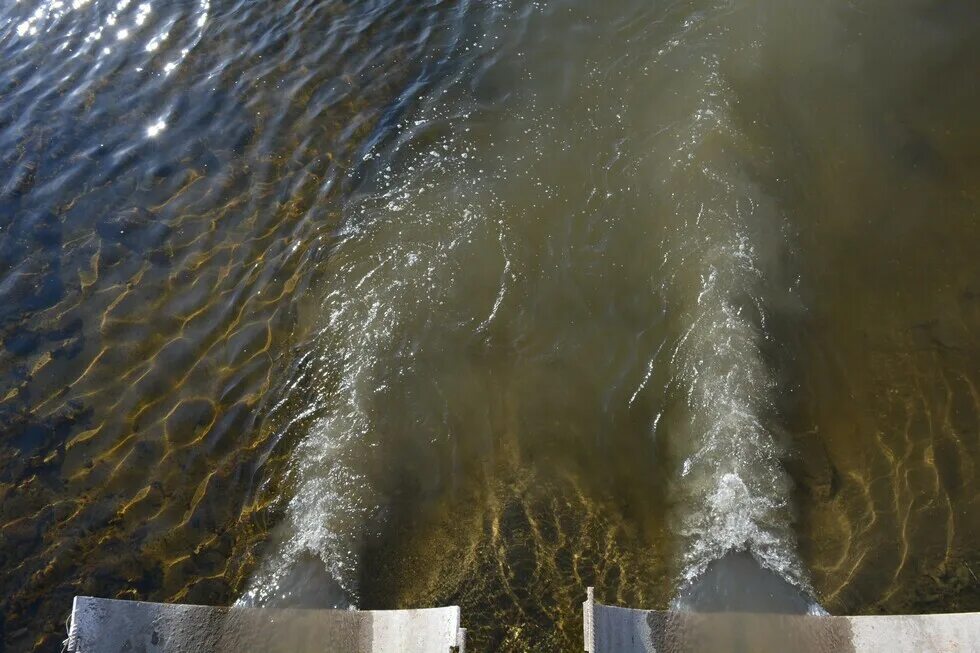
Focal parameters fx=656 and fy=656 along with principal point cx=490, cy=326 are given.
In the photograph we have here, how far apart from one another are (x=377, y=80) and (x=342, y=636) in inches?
273

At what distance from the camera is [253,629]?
516 cm

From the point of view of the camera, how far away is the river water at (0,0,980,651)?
5449mm

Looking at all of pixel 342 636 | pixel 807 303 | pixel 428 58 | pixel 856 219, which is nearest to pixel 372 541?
pixel 342 636

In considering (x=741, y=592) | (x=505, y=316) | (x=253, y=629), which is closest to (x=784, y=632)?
(x=741, y=592)

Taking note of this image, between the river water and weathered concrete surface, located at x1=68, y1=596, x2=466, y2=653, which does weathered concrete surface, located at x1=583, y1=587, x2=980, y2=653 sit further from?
weathered concrete surface, located at x1=68, y1=596, x2=466, y2=653

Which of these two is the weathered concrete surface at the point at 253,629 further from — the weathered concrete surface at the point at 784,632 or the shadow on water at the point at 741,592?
the shadow on water at the point at 741,592

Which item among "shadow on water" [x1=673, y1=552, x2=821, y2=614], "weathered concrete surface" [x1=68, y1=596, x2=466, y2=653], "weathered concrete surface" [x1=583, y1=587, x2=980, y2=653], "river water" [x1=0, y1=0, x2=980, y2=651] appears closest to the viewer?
"weathered concrete surface" [x1=68, y1=596, x2=466, y2=653]

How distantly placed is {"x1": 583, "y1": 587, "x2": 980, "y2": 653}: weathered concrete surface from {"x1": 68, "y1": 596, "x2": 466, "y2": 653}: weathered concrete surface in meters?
1.25

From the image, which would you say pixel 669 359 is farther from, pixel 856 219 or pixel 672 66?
pixel 672 66

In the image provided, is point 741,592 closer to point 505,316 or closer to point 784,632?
point 784,632

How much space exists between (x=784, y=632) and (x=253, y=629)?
406 centimetres

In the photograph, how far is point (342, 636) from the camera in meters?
5.08

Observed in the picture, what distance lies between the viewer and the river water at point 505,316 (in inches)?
215

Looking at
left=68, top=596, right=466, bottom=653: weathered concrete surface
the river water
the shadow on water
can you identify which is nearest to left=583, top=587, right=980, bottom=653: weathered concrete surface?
the shadow on water
